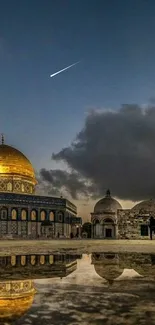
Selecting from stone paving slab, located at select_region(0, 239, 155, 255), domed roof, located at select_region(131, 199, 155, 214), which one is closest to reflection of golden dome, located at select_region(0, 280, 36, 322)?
stone paving slab, located at select_region(0, 239, 155, 255)

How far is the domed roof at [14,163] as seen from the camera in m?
48.0

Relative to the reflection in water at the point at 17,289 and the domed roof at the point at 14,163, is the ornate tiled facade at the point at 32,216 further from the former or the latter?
the reflection in water at the point at 17,289

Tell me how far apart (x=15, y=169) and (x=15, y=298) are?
43.6 m

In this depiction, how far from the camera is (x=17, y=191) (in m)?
47.8

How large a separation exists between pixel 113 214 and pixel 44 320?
53.7 meters

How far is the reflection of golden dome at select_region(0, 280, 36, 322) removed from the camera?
4.19 metres

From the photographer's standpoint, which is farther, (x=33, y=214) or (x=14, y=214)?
(x=33, y=214)

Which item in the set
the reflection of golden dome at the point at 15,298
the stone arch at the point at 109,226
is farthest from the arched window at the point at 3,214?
the reflection of golden dome at the point at 15,298

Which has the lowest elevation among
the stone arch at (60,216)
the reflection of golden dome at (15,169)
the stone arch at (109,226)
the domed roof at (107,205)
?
the stone arch at (109,226)

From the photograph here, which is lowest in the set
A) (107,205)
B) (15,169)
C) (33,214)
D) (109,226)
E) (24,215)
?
(109,226)

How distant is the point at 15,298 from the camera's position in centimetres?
511

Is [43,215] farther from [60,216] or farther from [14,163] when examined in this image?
[14,163]

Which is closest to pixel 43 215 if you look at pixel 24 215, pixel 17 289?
pixel 24 215

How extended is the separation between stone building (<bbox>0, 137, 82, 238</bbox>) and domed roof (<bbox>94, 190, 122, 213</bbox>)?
262 inches
